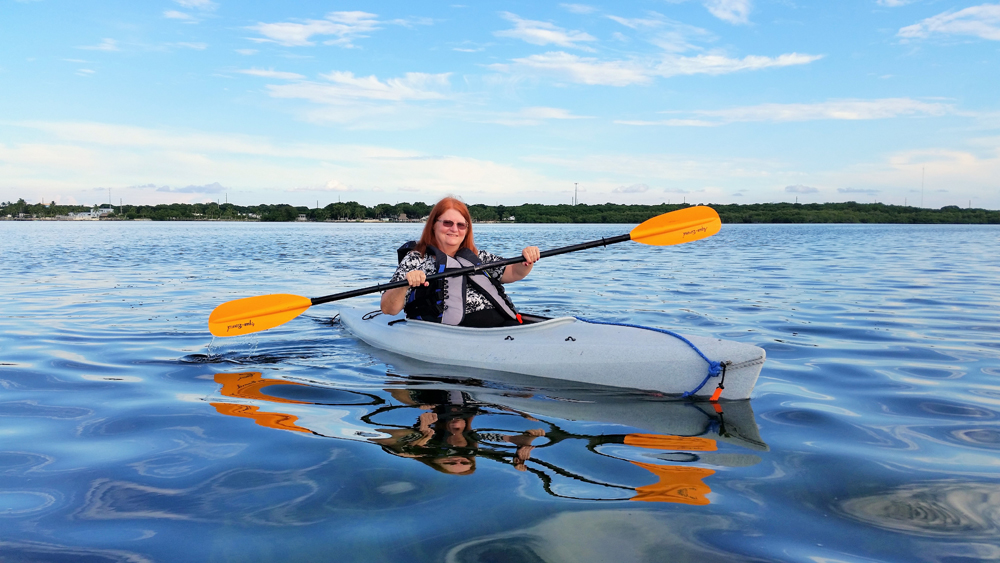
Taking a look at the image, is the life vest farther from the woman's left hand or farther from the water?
the water

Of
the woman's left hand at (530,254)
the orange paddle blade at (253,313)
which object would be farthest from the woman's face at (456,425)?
the orange paddle blade at (253,313)

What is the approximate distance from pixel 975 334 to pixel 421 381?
18.9ft

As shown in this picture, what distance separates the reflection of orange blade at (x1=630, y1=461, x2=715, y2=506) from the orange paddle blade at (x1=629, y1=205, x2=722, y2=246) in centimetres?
339

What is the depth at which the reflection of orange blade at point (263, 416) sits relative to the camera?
3.76 metres

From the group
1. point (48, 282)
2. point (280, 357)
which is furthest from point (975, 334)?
point (48, 282)

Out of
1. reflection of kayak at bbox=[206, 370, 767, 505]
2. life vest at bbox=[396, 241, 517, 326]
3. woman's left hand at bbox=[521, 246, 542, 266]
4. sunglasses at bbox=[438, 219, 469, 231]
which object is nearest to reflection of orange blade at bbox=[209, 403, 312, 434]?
reflection of kayak at bbox=[206, 370, 767, 505]

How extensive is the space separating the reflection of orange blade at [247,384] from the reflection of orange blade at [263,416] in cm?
23

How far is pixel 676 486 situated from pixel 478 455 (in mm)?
999

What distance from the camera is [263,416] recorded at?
399 centimetres

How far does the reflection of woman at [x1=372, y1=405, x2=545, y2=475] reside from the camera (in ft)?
10.2

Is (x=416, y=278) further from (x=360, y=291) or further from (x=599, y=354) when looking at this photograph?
(x=599, y=354)

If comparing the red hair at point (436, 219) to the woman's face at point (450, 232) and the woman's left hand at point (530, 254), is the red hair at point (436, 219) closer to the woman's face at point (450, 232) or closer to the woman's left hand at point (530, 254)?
the woman's face at point (450, 232)

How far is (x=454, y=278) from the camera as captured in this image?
222 inches

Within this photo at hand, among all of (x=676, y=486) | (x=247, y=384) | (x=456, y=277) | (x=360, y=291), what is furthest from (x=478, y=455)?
(x=360, y=291)
